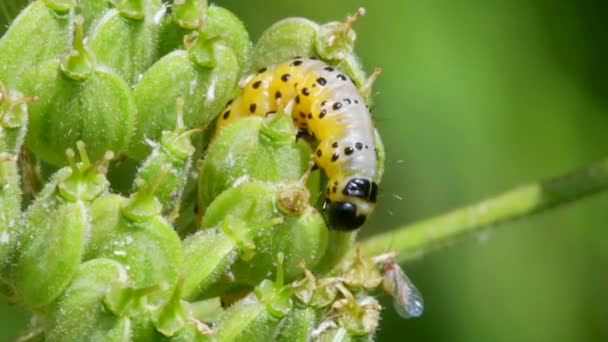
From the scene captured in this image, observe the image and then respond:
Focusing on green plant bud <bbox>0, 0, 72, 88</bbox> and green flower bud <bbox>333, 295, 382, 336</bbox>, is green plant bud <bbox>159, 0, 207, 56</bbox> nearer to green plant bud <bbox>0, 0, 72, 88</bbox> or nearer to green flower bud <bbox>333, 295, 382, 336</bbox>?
green plant bud <bbox>0, 0, 72, 88</bbox>

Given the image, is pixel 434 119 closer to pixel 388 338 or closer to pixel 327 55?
pixel 388 338

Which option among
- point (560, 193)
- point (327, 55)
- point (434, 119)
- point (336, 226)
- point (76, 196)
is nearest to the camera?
point (76, 196)

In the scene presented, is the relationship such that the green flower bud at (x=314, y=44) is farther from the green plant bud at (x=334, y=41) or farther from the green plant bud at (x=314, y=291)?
the green plant bud at (x=314, y=291)

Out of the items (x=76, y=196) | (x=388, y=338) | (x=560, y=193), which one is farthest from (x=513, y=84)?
(x=76, y=196)

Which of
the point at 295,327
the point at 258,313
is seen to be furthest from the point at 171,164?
the point at 295,327

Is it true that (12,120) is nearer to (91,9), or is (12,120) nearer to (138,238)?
(138,238)

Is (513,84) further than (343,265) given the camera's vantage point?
Yes
